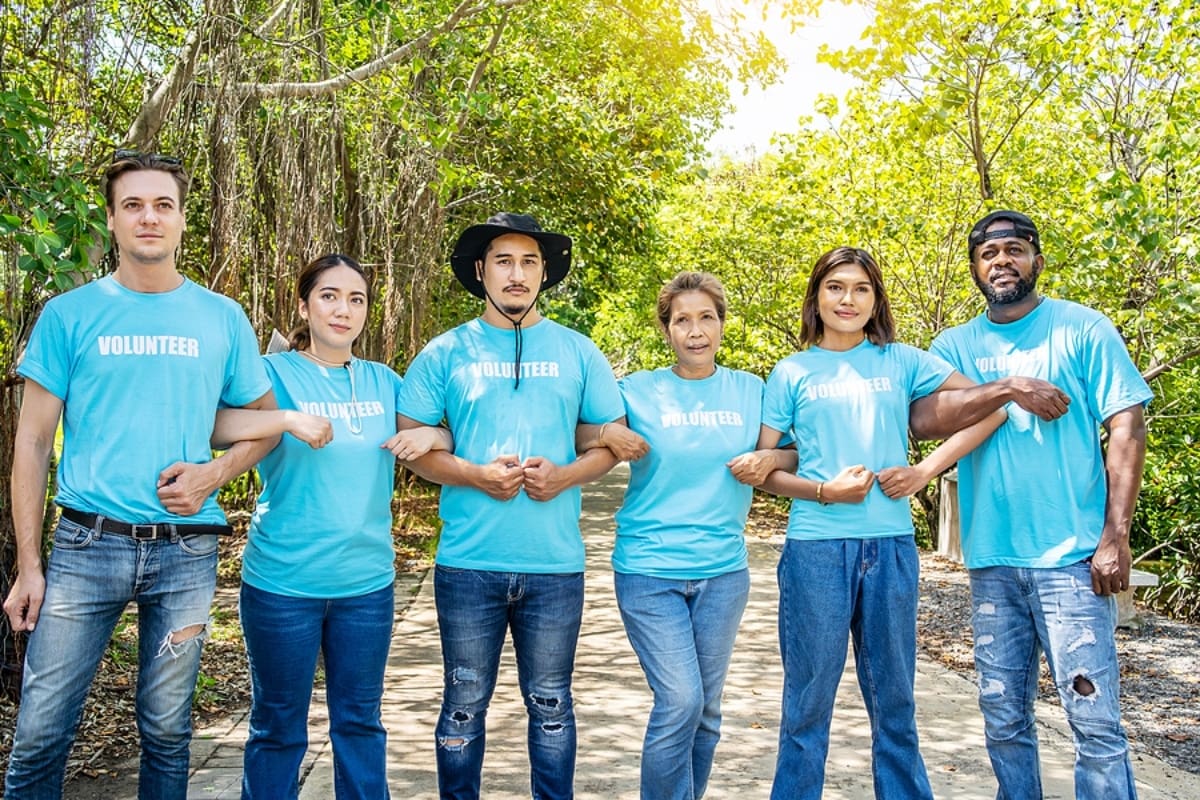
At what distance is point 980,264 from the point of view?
12.9ft

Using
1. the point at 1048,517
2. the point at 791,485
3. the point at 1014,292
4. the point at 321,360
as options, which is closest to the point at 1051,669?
the point at 1048,517

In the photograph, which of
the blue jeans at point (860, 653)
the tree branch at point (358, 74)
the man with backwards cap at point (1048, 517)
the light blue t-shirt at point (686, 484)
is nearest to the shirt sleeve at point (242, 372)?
the light blue t-shirt at point (686, 484)

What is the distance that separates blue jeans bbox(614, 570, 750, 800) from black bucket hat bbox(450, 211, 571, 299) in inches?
45.0

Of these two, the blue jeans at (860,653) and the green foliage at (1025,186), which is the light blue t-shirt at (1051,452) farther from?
the green foliage at (1025,186)

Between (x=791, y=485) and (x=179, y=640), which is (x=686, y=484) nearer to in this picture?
(x=791, y=485)

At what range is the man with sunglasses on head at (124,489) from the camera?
3199mm

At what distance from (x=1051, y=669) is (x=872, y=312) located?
1.32 meters

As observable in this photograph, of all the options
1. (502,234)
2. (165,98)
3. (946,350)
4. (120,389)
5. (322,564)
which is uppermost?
(165,98)

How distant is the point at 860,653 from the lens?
12.4 ft

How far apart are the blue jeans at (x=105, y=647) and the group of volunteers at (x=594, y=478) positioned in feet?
0.04

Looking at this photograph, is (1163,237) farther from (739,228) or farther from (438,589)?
(739,228)

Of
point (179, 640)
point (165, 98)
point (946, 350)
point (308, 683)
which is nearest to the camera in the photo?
point (179, 640)

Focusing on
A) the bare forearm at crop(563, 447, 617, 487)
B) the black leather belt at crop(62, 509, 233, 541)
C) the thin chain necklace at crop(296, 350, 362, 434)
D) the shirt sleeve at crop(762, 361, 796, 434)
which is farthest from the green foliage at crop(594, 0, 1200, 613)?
the black leather belt at crop(62, 509, 233, 541)

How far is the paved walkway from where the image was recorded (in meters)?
4.55
